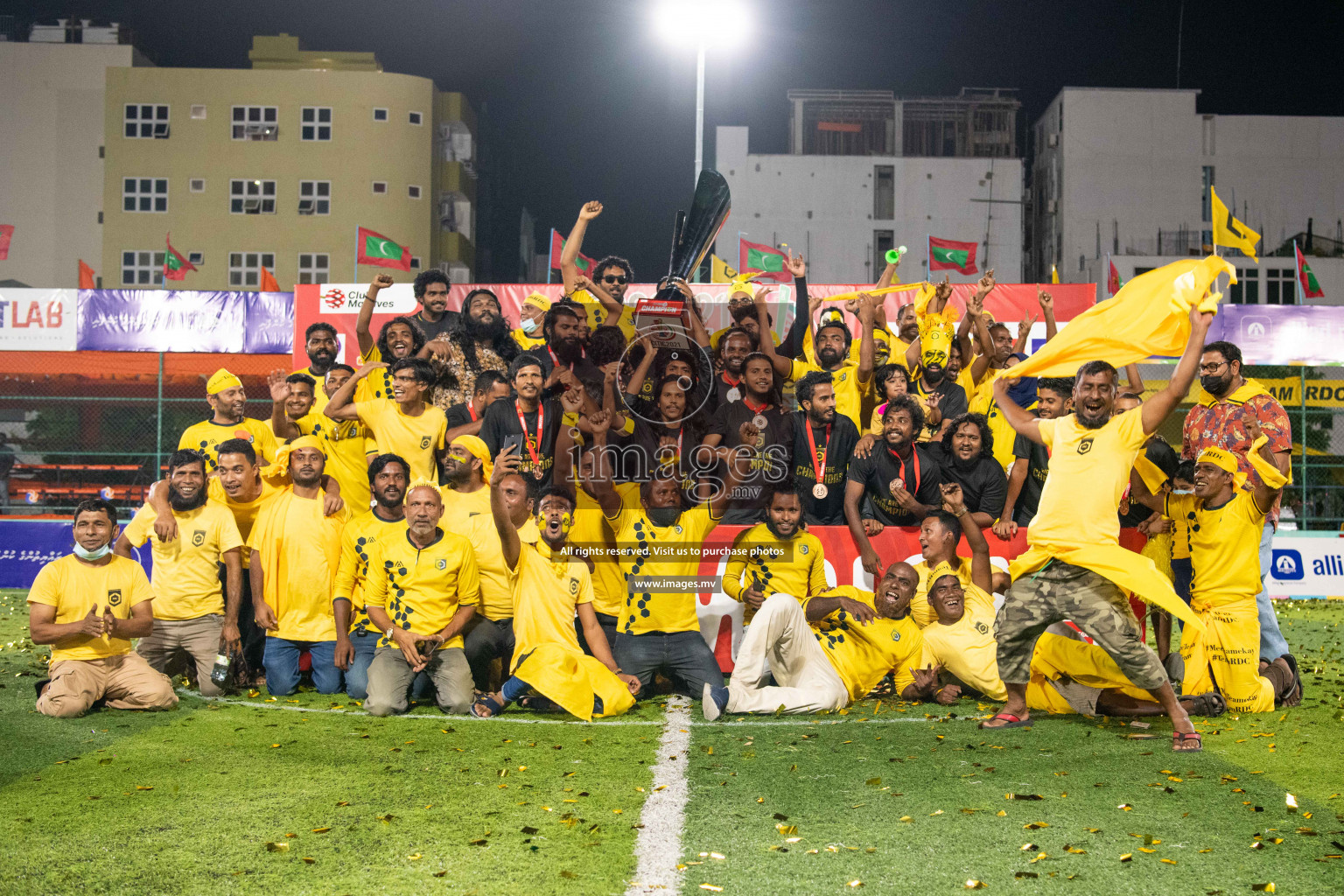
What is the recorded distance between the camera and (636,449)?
7738 millimetres

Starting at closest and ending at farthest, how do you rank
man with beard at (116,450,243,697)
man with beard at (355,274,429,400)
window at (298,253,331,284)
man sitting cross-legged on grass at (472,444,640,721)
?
1. man sitting cross-legged on grass at (472,444,640,721)
2. man with beard at (116,450,243,697)
3. man with beard at (355,274,429,400)
4. window at (298,253,331,284)

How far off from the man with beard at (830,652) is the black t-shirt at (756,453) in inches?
30.1

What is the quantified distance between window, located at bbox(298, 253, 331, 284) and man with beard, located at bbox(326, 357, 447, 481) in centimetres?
3620

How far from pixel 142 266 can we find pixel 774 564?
4128 cm

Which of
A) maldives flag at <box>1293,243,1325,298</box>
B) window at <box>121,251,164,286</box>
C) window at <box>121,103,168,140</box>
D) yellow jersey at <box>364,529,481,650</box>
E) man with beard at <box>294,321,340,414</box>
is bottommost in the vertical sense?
yellow jersey at <box>364,529,481,650</box>

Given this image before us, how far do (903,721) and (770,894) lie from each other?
117 inches

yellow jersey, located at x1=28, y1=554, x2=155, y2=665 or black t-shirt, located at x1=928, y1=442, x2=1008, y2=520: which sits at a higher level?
black t-shirt, located at x1=928, y1=442, x2=1008, y2=520

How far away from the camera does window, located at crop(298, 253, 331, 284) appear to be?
4194 centimetres

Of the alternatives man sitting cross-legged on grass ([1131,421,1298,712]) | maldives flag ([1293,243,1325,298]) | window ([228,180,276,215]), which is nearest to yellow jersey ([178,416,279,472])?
man sitting cross-legged on grass ([1131,421,1298,712])

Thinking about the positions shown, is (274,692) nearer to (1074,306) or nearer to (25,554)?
(25,554)

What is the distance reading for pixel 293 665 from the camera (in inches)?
289

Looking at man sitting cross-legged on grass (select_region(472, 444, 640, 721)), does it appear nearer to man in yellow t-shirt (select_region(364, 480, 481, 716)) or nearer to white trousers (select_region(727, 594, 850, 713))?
man in yellow t-shirt (select_region(364, 480, 481, 716))

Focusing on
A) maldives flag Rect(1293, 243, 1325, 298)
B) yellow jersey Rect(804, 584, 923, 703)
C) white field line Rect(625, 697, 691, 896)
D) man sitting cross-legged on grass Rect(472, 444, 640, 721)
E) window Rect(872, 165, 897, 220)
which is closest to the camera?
white field line Rect(625, 697, 691, 896)

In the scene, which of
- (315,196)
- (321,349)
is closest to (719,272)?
(321,349)
